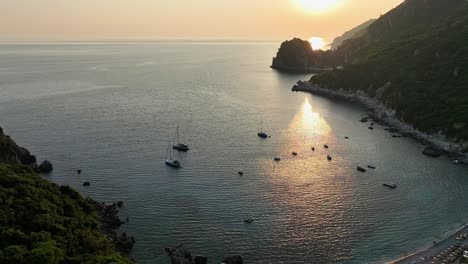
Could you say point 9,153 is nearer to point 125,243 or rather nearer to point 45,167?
point 45,167

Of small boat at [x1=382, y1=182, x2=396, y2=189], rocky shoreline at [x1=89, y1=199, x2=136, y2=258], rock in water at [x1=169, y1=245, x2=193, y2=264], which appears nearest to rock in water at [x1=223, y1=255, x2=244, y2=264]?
rock in water at [x1=169, y1=245, x2=193, y2=264]

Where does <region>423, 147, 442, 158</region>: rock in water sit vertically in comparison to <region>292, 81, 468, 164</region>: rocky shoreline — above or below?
below

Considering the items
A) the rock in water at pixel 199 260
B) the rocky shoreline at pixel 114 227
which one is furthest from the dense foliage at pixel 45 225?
the rock in water at pixel 199 260

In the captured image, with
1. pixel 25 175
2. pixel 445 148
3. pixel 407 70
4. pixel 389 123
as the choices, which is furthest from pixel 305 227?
pixel 407 70

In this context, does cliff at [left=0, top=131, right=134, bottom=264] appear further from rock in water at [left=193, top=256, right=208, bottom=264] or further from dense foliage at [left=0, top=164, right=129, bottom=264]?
rock in water at [left=193, top=256, right=208, bottom=264]

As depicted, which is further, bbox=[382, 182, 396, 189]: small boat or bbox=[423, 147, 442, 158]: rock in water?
bbox=[423, 147, 442, 158]: rock in water

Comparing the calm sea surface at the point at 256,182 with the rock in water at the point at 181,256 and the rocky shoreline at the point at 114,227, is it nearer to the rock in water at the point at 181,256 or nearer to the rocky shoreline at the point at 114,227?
the rocky shoreline at the point at 114,227

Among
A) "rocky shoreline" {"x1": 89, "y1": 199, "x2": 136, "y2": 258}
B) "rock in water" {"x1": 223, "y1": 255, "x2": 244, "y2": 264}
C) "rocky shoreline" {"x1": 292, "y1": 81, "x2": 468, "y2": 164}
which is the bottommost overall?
"rock in water" {"x1": 223, "y1": 255, "x2": 244, "y2": 264}
